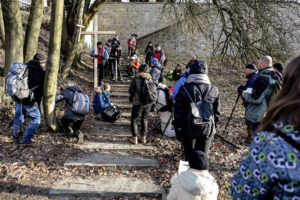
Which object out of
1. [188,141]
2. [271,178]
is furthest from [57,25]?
[271,178]

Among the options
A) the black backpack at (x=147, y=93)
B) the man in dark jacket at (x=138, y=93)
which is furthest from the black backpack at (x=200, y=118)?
the man in dark jacket at (x=138, y=93)

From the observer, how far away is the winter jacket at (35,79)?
5180 millimetres

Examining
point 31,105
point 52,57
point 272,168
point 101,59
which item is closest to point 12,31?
point 52,57

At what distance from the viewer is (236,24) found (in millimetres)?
9586

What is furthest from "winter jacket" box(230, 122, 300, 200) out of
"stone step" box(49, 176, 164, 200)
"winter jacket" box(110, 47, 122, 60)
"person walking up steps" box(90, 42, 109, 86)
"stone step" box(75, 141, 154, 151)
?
"winter jacket" box(110, 47, 122, 60)

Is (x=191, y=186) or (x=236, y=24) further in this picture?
(x=236, y=24)

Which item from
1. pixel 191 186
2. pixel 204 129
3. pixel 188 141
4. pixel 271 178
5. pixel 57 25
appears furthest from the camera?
pixel 57 25

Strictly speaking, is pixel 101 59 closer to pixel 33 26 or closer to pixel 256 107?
pixel 33 26

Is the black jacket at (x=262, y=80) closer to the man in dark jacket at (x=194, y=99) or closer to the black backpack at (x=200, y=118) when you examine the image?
the man in dark jacket at (x=194, y=99)

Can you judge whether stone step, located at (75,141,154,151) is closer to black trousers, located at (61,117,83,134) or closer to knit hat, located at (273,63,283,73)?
black trousers, located at (61,117,83,134)

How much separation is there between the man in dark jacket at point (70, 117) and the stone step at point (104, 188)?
1577 millimetres

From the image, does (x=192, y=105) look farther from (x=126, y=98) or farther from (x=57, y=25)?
Answer: (x=126, y=98)

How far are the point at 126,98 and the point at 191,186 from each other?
6930 millimetres

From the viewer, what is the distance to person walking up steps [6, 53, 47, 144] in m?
5.08
